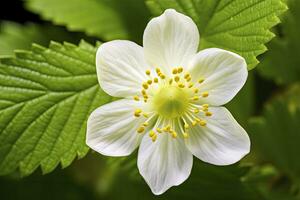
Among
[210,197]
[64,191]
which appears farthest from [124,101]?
[64,191]

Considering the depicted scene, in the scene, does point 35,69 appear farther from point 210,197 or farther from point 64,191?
point 64,191

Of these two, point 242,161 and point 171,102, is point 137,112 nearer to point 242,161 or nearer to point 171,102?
point 171,102

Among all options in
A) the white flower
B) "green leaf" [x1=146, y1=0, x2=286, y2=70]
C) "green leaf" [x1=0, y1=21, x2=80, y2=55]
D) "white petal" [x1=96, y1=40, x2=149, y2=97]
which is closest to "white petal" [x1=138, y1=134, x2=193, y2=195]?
the white flower

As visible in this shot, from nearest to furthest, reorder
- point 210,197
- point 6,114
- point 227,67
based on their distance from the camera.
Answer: point 227,67 < point 6,114 < point 210,197

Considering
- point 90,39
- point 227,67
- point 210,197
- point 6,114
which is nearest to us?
point 227,67

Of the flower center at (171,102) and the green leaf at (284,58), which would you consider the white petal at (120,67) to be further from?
the green leaf at (284,58)

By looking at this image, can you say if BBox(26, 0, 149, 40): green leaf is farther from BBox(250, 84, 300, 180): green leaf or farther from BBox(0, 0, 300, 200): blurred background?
BBox(250, 84, 300, 180): green leaf

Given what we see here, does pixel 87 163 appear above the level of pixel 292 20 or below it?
below

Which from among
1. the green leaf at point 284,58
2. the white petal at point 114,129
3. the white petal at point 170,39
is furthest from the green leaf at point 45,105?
the green leaf at point 284,58

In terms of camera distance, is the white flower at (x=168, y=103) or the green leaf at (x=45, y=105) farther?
the green leaf at (x=45, y=105)
